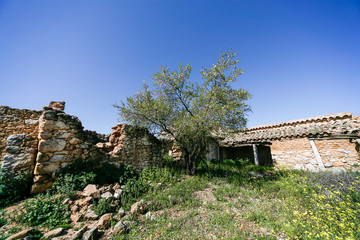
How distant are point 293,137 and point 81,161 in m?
13.9

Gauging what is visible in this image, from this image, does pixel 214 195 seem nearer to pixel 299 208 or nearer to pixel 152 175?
pixel 299 208

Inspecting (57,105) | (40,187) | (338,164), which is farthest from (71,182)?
(338,164)

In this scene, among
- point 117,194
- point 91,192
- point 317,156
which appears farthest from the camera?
point 317,156

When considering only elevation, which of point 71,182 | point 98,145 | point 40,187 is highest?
point 98,145

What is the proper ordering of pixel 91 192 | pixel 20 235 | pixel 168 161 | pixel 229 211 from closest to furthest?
pixel 20 235 → pixel 229 211 → pixel 91 192 → pixel 168 161

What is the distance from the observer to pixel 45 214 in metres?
3.95

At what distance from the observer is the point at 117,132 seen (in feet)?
26.4

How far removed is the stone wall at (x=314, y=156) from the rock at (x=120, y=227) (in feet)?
36.3

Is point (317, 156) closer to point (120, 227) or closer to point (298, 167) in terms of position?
point (298, 167)

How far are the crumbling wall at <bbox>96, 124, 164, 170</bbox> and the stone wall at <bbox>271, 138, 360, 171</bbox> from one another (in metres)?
9.43

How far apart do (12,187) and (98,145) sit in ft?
10.6

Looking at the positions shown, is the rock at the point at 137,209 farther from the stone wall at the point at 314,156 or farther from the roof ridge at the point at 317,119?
the roof ridge at the point at 317,119

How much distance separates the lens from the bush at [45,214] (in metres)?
3.68

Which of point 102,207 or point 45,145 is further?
point 45,145
